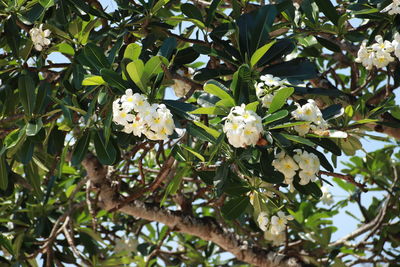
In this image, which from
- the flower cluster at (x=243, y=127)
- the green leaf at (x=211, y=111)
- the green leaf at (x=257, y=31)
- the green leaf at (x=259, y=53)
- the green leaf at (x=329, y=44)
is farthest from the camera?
the green leaf at (x=329, y=44)

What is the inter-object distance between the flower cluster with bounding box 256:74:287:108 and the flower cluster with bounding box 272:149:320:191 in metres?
0.14

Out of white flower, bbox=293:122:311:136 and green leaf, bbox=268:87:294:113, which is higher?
green leaf, bbox=268:87:294:113

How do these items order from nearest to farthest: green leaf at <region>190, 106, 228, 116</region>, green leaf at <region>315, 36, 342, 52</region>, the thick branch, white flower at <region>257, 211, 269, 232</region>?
green leaf at <region>190, 106, 228, 116</region> → white flower at <region>257, 211, 269, 232</region> → green leaf at <region>315, 36, 342, 52</region> → the thick branch

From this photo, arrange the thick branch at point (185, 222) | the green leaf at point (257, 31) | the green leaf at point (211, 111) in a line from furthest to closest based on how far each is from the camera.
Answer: the thick branch at point (185, 222) → the green leaf at point (257, 31) → the green leaf at point (211, 111)

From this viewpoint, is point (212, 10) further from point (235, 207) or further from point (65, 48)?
point (235, 207)

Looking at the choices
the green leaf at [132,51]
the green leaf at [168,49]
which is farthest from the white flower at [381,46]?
the green leaf at [132,51]

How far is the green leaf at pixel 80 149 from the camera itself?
2.08 m

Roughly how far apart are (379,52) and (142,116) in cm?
88

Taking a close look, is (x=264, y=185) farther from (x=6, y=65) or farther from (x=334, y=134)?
(x=6, y=65)

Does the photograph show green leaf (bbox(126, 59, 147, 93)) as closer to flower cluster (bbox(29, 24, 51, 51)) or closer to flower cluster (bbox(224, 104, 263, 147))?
flower cluster (bbox(224, 104, 263, 147))

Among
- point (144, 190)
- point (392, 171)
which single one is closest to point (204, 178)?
point (144, 190)

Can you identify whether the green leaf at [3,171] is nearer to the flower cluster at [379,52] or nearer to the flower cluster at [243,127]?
the flower cluster at [243,127]

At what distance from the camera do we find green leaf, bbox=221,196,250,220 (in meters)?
2.07

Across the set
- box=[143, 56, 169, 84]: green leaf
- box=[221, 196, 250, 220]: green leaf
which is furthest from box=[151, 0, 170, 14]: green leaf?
box=[221, 196, 250, 220]: green leaf
